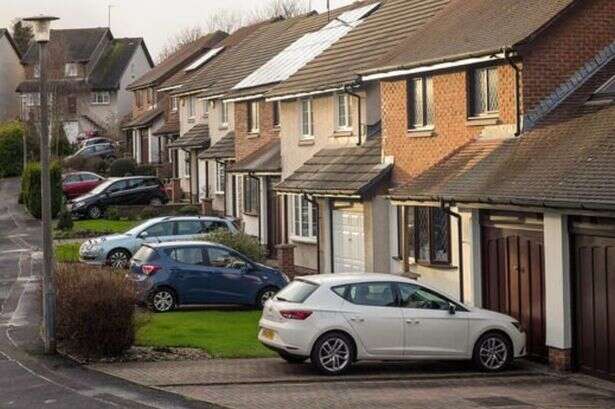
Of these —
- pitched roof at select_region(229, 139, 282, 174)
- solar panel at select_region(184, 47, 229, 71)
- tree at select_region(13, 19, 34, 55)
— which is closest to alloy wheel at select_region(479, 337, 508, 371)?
pitched roof at select_region(229, 139, 282, 174)

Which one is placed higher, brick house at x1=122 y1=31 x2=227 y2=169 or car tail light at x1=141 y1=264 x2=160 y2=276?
brick house at x1=122 y1=31 x2=227 y2=169

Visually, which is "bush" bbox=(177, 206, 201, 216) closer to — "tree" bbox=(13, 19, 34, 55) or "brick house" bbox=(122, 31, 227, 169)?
"brick house" bbox=(122, 31, 227, 169)

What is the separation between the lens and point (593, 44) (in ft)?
76.3

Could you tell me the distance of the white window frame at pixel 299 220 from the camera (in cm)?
3516

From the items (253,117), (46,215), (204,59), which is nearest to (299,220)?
(253,117)

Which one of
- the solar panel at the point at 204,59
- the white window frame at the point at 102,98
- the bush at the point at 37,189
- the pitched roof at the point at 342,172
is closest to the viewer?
the pitched roof at the point at 342,172

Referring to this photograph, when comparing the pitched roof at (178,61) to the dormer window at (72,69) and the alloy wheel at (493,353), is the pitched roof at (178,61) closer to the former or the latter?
the dormer window at (72,69)

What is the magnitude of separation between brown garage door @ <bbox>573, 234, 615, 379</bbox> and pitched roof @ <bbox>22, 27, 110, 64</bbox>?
78789mm

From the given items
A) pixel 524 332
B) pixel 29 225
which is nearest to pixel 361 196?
pixel 524 332

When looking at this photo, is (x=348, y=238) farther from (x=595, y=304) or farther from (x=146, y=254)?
(x=595, y=304)

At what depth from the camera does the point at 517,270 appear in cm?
2145

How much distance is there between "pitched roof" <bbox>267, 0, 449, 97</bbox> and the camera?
31.3 metres

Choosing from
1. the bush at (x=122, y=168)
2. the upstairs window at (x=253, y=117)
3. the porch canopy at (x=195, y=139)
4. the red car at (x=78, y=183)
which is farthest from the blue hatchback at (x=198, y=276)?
the bush at (x=122, y=168)

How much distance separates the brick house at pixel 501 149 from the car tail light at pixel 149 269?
5389 millimetres
